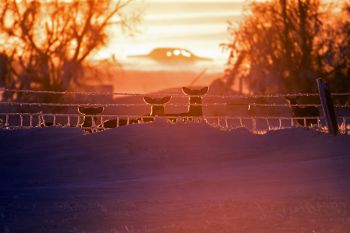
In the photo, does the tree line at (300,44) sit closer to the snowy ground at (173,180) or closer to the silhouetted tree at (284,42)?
the silhouetted tree at (284,42)

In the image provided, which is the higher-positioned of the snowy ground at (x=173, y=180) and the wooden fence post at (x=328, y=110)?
the wooden fence post at (x=328, y=110)

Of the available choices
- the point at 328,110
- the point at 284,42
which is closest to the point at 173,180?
the point at 328,110

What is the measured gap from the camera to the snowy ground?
10.1 m

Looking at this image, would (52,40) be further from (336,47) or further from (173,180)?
(173,180)

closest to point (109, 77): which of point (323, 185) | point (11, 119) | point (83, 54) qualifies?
point (83, 54)

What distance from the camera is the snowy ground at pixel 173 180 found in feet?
33.0

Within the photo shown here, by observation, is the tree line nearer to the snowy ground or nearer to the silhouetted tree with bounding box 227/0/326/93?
the silhouetted tree with bounding box 227/0/326/93

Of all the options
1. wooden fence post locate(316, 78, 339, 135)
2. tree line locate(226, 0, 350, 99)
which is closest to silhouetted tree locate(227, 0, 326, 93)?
tree line locate(226, 0, 350, 99)

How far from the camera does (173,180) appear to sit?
13.6 m

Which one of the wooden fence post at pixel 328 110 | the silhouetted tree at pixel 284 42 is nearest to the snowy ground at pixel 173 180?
the wooden fence post at pixel 328 110

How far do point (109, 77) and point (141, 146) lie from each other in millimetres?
53618

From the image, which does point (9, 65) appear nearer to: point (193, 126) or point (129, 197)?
point (193, 126)

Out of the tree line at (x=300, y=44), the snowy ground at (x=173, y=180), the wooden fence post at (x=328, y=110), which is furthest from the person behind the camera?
the tree line at (x=300, y=44)

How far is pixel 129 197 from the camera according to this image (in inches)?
471
